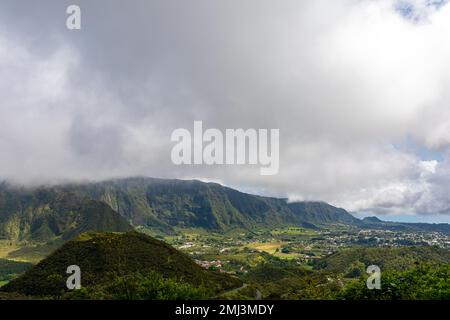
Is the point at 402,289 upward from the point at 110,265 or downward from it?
upward

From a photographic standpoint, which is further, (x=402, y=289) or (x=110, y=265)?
(x=110, y=265)

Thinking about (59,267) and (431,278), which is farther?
(59,267)

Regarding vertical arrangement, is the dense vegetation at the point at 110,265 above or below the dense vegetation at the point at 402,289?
below

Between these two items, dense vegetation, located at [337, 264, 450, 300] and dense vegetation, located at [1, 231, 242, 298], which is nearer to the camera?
dense vegetation, located at [337, 264, 450, 300]

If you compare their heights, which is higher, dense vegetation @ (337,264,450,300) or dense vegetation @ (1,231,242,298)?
dense vegetation @ (337,264,450,300)

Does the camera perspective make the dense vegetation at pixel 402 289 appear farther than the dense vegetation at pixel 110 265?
No

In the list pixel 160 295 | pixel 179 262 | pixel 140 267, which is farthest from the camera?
pixel 179 262
